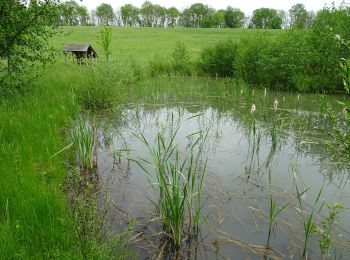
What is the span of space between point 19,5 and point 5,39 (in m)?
1.03

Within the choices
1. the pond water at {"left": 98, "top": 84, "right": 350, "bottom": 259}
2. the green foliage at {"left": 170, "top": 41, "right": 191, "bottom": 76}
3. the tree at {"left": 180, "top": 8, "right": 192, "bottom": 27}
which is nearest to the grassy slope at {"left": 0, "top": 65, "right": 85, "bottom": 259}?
the pond water at {"left": 98, "top": 84, "right": 350, "bottom": 259}

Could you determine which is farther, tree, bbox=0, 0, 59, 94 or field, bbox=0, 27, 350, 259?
tree, bbox=0, 0, 59, 94

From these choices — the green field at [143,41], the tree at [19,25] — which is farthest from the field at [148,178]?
the green field at [143,41]

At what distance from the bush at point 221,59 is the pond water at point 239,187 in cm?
1326

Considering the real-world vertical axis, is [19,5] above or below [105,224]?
above

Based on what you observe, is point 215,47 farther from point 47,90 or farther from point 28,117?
point 28,117

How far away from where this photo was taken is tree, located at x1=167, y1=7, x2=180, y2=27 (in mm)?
128125

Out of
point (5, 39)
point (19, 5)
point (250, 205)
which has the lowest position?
point (250, 205)

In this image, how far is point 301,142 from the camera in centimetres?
778

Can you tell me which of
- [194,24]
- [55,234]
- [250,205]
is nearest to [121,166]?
[250,205]

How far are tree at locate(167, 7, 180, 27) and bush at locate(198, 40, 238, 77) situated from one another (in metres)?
111

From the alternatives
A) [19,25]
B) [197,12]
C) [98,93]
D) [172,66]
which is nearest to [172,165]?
[98,93]

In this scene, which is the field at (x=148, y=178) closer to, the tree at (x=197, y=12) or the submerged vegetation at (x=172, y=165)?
the submerged vegetation at (x=172, y=165)

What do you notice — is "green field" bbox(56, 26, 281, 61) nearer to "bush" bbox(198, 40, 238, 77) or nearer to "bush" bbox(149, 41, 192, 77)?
"bush" bbox(198, 40, 238, 77)
